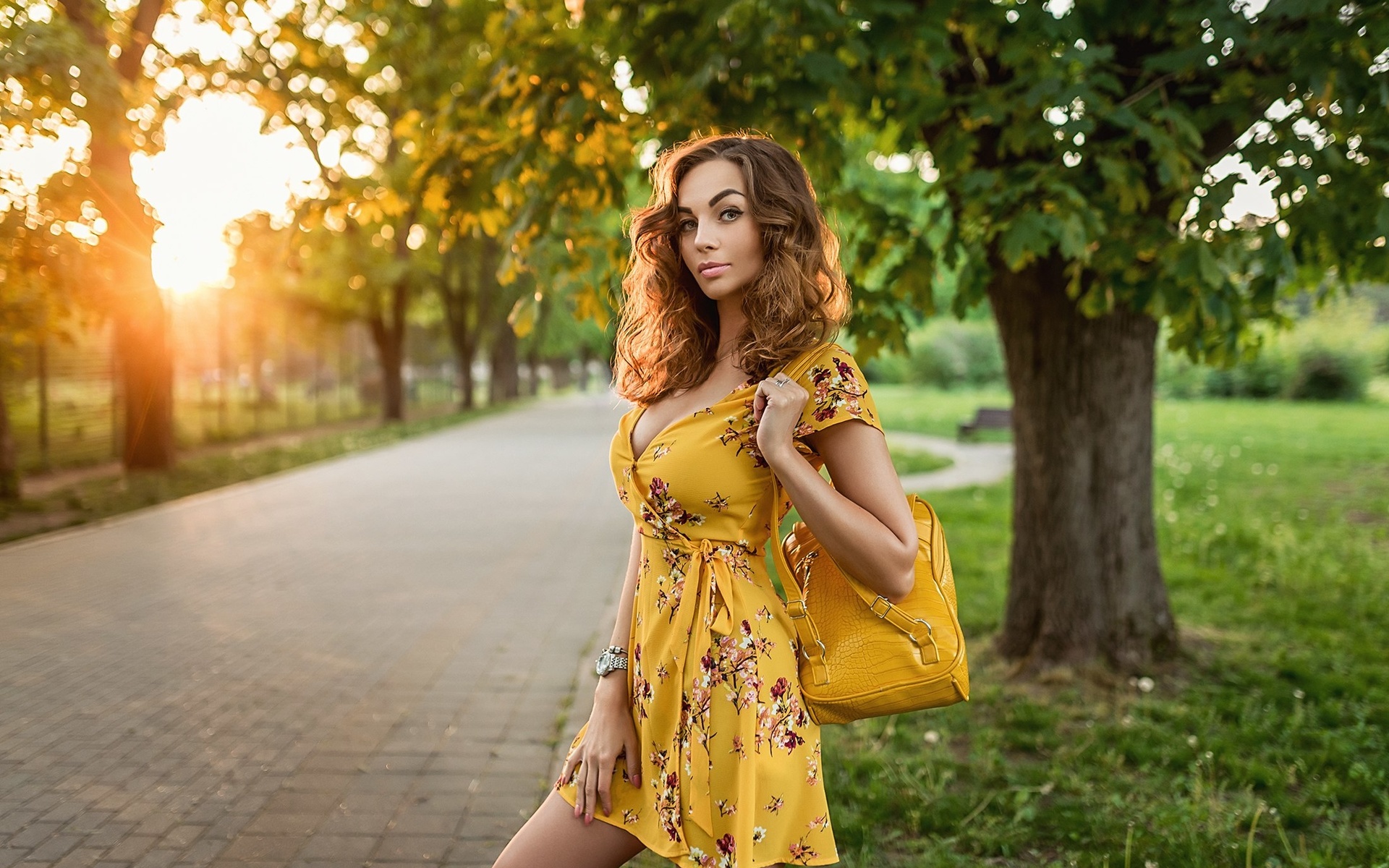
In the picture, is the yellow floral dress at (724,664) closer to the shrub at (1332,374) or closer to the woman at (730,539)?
the woman at (730,539)

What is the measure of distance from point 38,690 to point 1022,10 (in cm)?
574

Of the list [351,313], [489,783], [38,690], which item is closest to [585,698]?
[489,783]

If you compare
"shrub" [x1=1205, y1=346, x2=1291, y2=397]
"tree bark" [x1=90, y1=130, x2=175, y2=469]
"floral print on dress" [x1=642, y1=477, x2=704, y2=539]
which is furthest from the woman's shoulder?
"shrub" [x1=1205, y1=346, x2=1291, y2=397]

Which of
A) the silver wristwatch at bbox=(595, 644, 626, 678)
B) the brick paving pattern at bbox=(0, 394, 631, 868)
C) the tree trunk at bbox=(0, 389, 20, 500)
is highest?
the silver wristwatch at bbox=(595, 644, 626, 678)

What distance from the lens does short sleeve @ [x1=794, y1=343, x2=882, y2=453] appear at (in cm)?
192

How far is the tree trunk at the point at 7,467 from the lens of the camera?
11211 mm

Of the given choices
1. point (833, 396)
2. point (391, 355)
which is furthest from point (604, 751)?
point (391, 355)

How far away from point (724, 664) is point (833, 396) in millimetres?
562

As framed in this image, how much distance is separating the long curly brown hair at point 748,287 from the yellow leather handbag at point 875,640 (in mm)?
317

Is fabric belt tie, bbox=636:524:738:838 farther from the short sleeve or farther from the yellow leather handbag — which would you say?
the short sleeve

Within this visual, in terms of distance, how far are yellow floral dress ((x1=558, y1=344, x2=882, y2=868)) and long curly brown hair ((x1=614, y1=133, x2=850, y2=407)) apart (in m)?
0.10

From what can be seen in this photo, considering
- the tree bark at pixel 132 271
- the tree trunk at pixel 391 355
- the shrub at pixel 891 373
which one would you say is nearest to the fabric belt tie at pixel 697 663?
the tree bark at pixel 132 271

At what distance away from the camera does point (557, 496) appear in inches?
526

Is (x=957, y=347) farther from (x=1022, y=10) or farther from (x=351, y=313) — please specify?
(x=1022, y=10)
